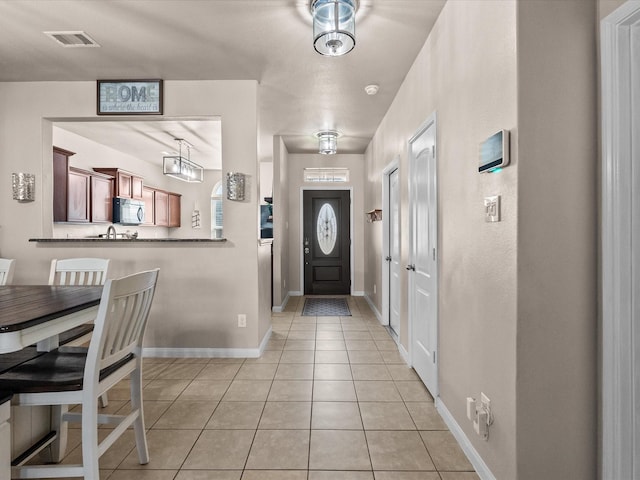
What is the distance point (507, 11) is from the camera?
1540 mm

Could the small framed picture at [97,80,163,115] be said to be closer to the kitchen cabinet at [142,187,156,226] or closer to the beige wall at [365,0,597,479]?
the beige wall at [365,0,597,479]

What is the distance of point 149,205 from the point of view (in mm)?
6898

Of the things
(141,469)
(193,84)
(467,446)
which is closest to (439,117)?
(467,446)

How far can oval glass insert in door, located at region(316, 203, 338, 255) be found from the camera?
6.99 meters

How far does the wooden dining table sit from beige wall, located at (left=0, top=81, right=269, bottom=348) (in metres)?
1.27

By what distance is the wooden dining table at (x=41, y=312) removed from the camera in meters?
Result: 1.34

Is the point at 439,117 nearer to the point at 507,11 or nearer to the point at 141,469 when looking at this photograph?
the point at 507,11

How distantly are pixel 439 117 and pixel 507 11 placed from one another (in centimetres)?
92

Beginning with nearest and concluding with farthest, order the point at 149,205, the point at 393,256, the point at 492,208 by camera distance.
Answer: the point at 492,208 < the point at 393,256 < the point at 149,205

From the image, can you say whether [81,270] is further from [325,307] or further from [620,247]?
[325,307]

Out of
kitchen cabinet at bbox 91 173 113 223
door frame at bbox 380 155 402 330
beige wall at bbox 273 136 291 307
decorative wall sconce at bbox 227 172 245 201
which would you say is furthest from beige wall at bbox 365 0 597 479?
kitchen cabinet at bbox 91 173 113 223

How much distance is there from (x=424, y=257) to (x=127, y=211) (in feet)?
16.2

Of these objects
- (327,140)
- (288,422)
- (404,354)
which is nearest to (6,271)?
(288,422)

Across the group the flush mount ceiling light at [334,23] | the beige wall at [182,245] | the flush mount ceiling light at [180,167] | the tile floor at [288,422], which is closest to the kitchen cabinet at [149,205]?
the flush mount ceiling light at [180,167]
